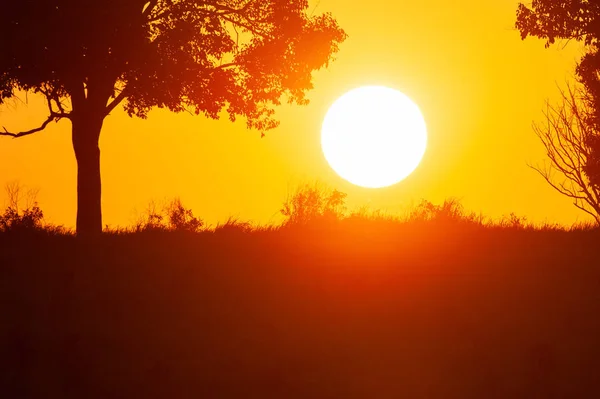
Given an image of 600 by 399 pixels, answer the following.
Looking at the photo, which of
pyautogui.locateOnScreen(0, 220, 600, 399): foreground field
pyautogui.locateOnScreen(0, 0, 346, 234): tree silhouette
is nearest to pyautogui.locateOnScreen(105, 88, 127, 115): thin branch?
pyautogui.locateOnScreen(0, 0, 346, 234): tree silhouette

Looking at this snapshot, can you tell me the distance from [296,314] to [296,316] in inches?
2.4

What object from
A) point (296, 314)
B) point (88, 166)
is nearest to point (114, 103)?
point (88, 166)

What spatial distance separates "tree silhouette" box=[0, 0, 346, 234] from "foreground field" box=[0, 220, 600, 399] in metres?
3.93

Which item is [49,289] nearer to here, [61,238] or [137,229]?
[61,238]

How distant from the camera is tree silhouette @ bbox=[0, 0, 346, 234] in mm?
20109

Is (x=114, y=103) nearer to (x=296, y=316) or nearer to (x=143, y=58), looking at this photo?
(x=143, y=58)

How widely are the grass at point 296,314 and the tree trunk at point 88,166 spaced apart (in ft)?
13.5

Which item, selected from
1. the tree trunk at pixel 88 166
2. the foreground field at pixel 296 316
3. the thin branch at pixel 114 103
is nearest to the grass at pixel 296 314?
the foreground field at pixel 296 316

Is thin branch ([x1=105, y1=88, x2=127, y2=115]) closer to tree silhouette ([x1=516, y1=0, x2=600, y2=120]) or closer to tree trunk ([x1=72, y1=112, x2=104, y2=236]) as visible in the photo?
tree trunk ([x1=72, y1=112, x2=104, y2=236])

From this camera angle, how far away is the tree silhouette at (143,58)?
20109mm

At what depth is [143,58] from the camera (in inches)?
→ 843

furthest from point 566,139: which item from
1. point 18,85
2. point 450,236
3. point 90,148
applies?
point 18,85

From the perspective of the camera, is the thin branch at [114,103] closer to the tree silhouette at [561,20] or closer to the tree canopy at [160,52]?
the tree canopy at [160,52]

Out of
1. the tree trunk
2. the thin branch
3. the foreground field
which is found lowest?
the foreground field
